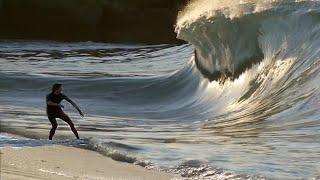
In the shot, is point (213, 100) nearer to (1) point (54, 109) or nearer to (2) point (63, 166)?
(1) point (54, 109)

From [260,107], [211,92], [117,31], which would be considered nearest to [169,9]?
[117,31]

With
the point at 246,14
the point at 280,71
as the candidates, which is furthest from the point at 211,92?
the point at 280,71

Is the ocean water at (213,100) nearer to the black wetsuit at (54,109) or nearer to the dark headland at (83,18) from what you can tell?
the black wetsuit at (54,109)

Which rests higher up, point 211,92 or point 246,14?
point 246,14

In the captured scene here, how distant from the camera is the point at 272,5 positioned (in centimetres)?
1523

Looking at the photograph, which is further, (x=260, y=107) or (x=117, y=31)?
(x=117, y=31)

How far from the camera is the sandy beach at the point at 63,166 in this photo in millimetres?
6695

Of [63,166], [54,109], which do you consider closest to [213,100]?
[54,109]

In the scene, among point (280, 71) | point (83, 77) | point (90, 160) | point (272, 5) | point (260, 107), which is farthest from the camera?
point (83, 77)

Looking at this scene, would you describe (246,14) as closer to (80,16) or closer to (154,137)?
(154,137)

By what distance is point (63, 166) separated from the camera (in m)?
7.34

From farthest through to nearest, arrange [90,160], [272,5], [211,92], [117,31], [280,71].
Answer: [117,31] < [211,92] < [272,5] < [280,71] < [90,160]

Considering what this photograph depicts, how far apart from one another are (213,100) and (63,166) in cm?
806

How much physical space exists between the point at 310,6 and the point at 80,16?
42.9 metres
